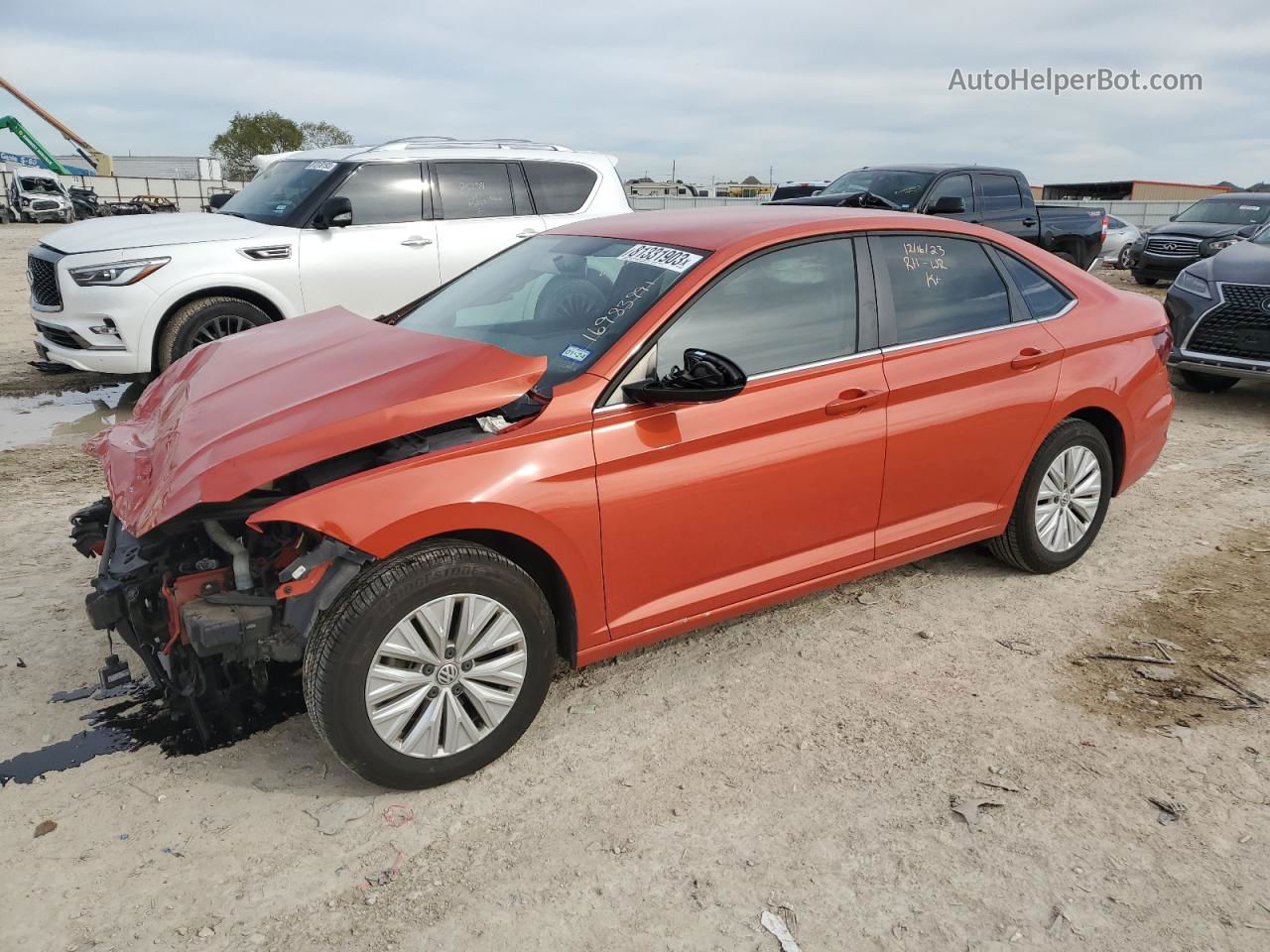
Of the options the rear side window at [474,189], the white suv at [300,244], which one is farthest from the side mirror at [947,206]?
the rear side window at [474,189]

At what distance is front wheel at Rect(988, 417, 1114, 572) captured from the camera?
423 cm

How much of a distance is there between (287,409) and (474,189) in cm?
567

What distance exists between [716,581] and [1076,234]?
13.2 m

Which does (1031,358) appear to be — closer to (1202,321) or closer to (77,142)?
(1202,321)

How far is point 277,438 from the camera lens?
9.23 feet

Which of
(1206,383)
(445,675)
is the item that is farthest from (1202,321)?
(445,675)

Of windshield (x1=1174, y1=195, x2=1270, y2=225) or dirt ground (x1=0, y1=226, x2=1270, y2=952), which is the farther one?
windshield (x1=1174, y1=195, x2=1270, y2=225)

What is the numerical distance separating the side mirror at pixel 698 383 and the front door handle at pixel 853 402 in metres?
0.57

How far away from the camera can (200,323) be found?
716 cm

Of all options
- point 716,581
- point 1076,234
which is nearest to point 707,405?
point 716,581

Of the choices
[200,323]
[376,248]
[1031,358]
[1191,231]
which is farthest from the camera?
[1191,231]

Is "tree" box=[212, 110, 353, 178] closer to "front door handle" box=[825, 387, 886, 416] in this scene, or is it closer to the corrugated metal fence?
the corrugated metal fence

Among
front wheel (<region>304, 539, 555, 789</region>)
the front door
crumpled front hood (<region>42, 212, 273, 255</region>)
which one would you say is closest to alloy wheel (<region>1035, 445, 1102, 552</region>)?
the front door

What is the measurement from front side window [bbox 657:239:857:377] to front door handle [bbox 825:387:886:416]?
0.16m
